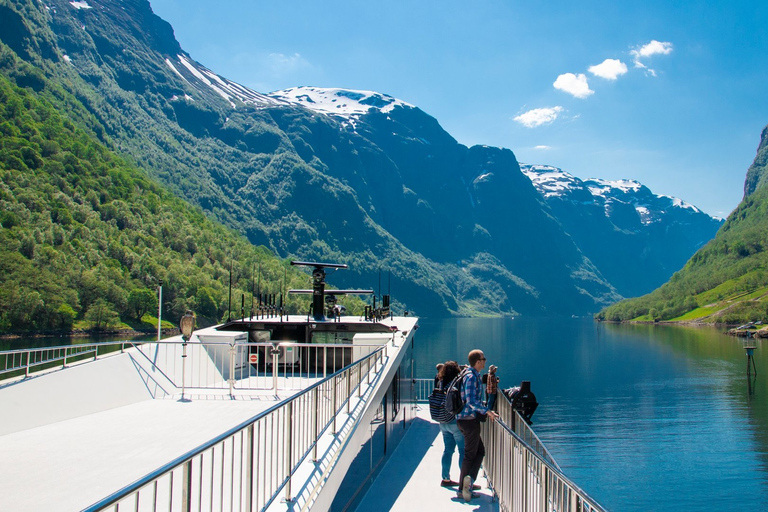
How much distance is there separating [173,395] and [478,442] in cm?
723

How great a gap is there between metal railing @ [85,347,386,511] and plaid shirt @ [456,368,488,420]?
1.67 metres

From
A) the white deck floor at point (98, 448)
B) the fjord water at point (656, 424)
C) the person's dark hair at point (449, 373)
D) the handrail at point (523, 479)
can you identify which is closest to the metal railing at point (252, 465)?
the white deck floor at point (98, 448)

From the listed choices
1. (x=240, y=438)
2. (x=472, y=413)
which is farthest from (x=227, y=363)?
(x=240, y=438)

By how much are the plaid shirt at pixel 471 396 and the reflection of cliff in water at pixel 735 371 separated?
86.7 feet

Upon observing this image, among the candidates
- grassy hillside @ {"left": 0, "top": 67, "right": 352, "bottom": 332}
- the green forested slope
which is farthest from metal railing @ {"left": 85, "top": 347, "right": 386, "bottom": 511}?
the green forested slope

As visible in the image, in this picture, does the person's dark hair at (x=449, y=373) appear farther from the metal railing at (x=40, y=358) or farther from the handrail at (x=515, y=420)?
the metal railing at (x=40, y=358)

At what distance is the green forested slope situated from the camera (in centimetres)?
8688

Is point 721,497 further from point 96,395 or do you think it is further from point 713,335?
point 713,335

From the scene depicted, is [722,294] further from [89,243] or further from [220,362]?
[220,362]

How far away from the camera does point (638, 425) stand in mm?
36844

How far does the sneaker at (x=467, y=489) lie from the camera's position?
344 inches

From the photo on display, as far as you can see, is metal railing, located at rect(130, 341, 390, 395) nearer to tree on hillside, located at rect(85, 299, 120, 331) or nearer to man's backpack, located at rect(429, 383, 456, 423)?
man's backpack, located at rect(429, 383, 456, 423)

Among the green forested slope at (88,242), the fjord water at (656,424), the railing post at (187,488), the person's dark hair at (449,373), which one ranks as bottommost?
the fjord water at (656,424)

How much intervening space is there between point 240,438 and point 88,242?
397ft
